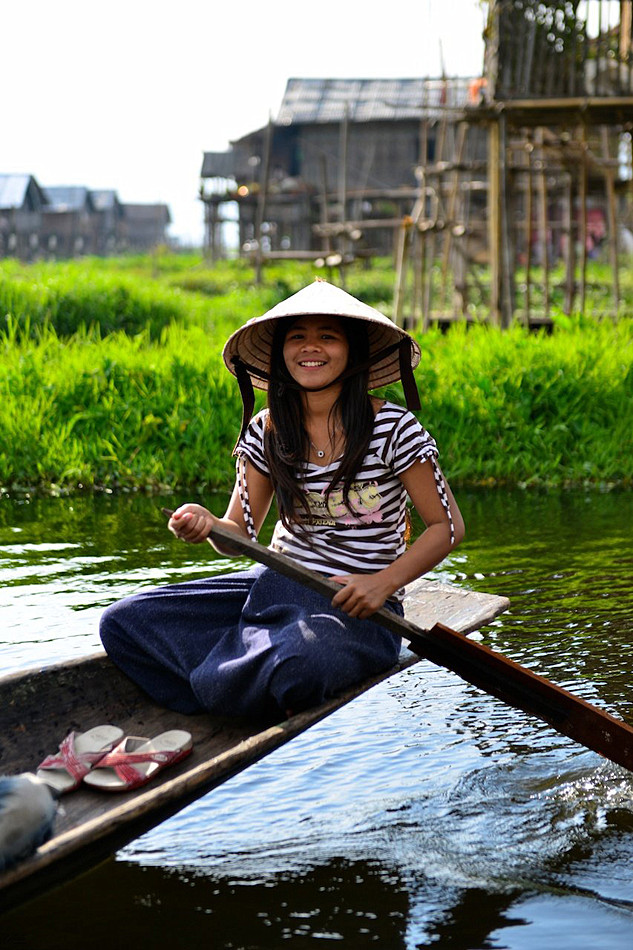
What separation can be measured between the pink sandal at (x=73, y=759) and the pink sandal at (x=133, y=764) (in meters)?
0.02

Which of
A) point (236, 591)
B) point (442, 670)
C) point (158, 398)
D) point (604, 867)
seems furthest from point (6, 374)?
point (604, 867)

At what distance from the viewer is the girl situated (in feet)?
9.27

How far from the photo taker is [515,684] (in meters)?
2.84

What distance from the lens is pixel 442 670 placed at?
415 centimetres

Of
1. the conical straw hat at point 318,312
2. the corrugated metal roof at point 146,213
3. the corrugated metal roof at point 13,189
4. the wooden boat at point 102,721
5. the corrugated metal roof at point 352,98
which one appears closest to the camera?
the wooden boat at point 102,721

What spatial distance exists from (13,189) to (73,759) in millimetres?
30496

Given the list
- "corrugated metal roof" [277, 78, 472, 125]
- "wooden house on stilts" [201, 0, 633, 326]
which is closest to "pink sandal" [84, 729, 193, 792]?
"wooden house on stilts" [201, 0, 633, 326]

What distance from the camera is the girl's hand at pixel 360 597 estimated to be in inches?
105

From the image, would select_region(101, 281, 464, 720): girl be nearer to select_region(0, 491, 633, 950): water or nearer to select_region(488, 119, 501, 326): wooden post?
select_region(0, 491, 633, 950): water

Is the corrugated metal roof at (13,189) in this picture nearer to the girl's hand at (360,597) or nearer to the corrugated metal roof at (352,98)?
the corrugated metal roof at (352,98)

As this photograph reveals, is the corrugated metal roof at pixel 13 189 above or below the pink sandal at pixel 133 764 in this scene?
above

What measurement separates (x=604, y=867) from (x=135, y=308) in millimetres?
9348

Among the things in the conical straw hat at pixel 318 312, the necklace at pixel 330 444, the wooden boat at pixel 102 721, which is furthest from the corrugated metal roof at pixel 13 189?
the wooden boat at pixel 102 721

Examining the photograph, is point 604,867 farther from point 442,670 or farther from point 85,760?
point 442,670
